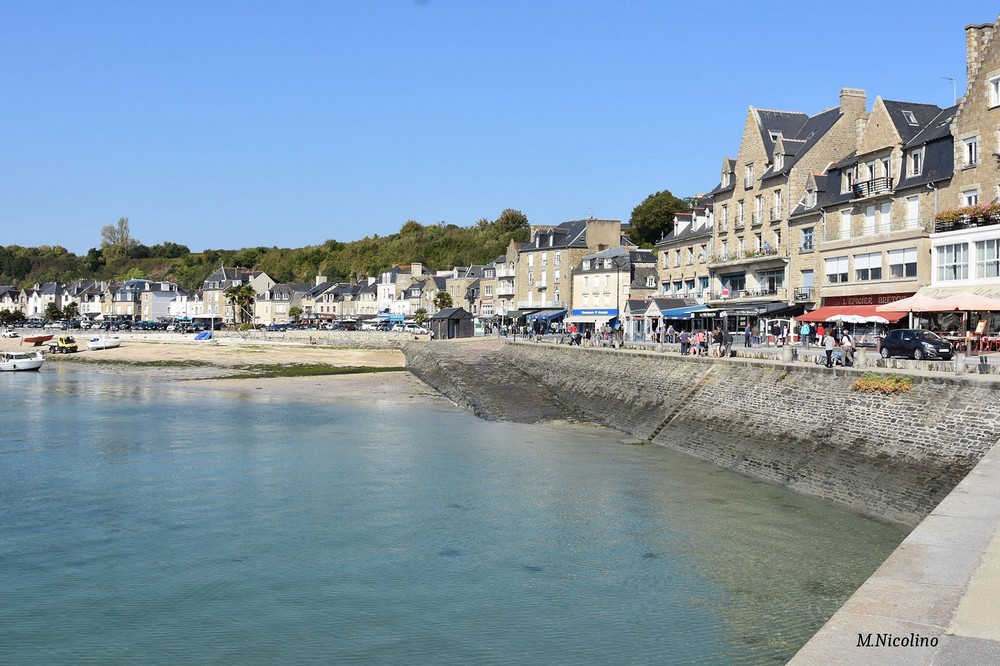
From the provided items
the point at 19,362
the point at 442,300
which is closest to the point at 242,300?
the point at 442,300

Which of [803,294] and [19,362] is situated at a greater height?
[803,294]

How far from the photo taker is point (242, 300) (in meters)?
130

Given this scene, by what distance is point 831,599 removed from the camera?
1374 centimetres

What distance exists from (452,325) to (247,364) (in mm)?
18471

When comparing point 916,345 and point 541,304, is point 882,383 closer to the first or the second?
point 916,345

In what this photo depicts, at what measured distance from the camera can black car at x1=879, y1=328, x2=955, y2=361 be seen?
27.9 m

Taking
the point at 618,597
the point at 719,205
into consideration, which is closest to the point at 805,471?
the point at 618,597

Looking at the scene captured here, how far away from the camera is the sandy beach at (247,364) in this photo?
48406mm

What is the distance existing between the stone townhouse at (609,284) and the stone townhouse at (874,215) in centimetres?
2709

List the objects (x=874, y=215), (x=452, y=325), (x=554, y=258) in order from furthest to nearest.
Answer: (x=554, y=258) < (x=452, y=325) < (x=874, y=215)

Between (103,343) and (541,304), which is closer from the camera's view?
(103,343)

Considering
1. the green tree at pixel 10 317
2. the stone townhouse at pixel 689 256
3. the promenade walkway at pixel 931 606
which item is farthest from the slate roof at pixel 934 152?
the green tree at pixel 10 317

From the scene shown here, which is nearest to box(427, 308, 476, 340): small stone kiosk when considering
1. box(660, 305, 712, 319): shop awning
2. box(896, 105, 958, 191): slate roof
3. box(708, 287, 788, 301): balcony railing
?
box(660, 305, 712, 319): shop awning

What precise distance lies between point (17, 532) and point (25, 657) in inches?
266
